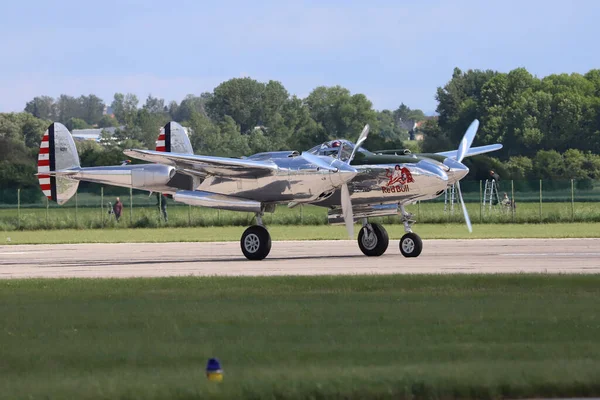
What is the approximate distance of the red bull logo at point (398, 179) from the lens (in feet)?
89.1

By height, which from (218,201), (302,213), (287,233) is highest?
(218,201)

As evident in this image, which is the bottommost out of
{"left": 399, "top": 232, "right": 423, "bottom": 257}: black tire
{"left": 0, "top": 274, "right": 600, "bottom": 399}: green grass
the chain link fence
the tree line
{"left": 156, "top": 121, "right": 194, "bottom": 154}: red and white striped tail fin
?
{"left": 0, "top": 274, "right": 600, "bottom": 399}: green grass

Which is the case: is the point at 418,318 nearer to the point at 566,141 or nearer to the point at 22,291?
the point at 22,291

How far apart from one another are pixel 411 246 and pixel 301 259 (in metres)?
2.93

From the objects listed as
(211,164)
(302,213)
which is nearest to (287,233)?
(302,213)

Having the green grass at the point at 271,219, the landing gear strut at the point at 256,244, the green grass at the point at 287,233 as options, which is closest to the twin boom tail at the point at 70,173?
the landing gear strut at the point at 256,244

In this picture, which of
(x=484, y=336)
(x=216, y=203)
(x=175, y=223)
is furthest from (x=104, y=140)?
(x=484, y=336)

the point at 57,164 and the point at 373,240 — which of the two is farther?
the point at 57,164

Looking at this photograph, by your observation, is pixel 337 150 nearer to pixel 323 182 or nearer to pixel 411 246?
pixel 323 182

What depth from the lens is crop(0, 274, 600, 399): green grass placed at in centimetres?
987

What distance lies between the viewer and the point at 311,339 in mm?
12766

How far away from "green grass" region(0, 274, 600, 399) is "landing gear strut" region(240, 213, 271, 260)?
26.6 ft

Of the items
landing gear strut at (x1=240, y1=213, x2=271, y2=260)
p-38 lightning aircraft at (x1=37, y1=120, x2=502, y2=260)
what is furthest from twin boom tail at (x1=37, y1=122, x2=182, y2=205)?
landing gear strut at (x1=240, y1=213, x2=271, y2=260)

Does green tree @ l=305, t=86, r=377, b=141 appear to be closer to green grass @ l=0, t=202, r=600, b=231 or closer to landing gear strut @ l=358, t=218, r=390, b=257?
green grass @ l=0, t=202, r=600, b=231
